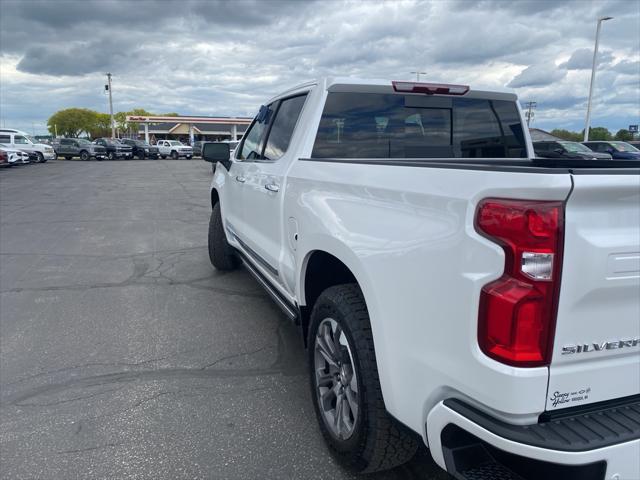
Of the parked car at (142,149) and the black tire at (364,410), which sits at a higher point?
the parked car at (142,149)

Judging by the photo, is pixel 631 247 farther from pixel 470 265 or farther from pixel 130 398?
pixel 130 398

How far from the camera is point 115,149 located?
43.4m

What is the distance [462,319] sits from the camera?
5.43 ft

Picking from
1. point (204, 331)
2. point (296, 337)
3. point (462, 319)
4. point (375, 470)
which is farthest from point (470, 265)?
point (204, 331)

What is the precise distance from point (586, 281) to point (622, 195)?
29cm

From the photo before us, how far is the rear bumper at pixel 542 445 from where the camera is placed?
151 cm

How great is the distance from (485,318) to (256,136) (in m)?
3.54

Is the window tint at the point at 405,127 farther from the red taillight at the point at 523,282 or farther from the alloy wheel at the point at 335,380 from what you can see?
the red taillight at the point at 523,282

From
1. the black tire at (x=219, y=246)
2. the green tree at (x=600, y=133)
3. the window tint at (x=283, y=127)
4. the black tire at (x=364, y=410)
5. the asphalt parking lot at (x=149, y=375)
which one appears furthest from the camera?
the green tree at (x=600, y=133)

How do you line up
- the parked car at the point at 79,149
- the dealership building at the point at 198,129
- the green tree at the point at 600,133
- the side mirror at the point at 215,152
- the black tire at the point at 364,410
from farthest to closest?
1. the dealership building at the point at 198,129
2. the green tree at the point at 600,133
3. the parked car at the point at 79,149
4. the side mirror at the point at 215,152
5. the black tire at the point at 364,410

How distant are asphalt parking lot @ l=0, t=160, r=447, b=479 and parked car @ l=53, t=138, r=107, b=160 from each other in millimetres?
39044

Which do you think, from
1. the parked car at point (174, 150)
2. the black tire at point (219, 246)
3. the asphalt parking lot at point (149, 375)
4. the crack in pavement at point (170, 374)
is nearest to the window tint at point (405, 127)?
the crack in pavement at point (170, 374)

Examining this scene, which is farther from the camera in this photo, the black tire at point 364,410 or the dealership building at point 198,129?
the dealership building at point 198,129

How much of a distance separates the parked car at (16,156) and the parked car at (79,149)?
11517 millimetres
